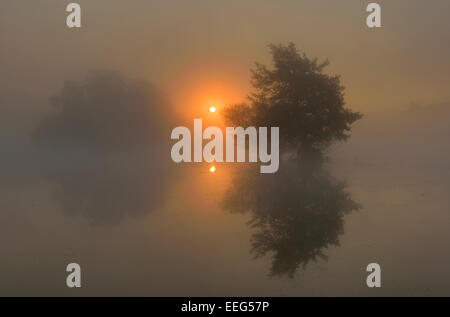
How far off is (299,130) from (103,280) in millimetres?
18050

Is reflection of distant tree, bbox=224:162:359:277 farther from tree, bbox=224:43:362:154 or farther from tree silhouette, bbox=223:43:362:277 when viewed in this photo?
tree, bbox=224:43:362:154

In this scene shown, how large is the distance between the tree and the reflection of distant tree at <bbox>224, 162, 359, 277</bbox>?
5518mm

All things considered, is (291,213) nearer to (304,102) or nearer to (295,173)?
(295,173)

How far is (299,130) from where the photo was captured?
77.2ft

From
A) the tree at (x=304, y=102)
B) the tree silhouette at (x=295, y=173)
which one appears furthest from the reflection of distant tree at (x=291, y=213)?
the tree at (x=304, y=102)

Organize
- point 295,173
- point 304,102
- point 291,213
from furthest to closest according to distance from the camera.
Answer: point 304,102, point 295,173, point 291,213

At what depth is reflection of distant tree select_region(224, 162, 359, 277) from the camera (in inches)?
326

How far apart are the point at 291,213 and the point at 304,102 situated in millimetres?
13570

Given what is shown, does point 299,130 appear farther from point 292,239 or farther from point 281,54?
point 292,239

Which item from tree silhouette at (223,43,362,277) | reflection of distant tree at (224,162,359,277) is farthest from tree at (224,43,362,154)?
reflection of distant tree at (224,162,359,277)

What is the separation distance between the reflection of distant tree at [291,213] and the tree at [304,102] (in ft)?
18.1

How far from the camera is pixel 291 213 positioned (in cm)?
1091

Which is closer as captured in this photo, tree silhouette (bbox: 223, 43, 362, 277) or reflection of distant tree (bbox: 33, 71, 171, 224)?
tree silhouette (bbox: 223, 43, 362, 277)

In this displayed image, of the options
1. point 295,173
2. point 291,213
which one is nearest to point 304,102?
point 295,173
